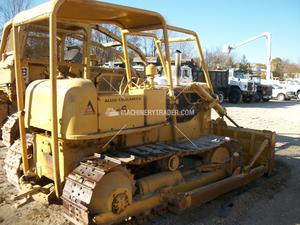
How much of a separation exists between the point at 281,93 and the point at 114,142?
30113mm

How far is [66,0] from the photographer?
136 inches

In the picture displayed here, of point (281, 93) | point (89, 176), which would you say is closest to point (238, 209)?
point (89, 176)

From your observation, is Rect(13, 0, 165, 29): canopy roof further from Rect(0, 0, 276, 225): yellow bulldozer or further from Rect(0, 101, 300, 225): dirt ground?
Rect(0, 101, 300, 225): dirt ground

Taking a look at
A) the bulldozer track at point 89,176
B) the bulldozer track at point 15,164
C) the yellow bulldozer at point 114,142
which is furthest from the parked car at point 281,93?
the bulldozer track at point 15,164

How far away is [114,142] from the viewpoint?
170 inches

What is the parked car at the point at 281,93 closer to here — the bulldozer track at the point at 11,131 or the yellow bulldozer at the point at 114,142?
the yellow bulldozer at the point at 114,142

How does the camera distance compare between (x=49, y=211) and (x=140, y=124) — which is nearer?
(x=140, y=124)

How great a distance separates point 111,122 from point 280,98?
30.5 metres

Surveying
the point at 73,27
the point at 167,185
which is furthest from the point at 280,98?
the point at 167,185

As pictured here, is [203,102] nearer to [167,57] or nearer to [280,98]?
[167,57]

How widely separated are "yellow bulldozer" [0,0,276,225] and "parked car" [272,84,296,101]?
27.3 meters

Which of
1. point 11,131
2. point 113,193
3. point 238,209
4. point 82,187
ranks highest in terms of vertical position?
point 11,131

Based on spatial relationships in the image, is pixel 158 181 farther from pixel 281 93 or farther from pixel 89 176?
pixel 281 93

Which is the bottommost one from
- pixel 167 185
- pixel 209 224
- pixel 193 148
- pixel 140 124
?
pixel 209 224
